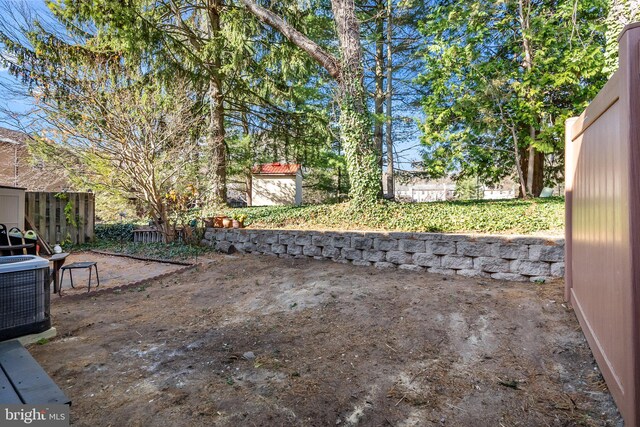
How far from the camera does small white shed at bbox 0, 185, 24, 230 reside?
6.00 meters

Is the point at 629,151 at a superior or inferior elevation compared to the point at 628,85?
inferior

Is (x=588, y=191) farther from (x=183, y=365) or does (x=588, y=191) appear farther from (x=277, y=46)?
(x=277, y=46)

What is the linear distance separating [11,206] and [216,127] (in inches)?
188

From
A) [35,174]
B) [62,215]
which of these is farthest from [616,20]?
[35,174]

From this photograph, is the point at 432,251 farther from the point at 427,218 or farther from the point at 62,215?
the point at 62,215

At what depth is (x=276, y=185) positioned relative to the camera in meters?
16.4

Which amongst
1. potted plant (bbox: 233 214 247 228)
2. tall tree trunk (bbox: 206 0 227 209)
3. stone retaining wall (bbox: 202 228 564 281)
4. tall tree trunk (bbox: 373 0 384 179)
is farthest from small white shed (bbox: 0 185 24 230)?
tall tree trunk (bbox: 373 0 384 179)

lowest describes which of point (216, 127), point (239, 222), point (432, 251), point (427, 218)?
point (432, 251)

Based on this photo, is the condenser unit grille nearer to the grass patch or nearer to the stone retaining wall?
the stone retaining wall

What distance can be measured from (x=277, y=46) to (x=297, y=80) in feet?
4.16

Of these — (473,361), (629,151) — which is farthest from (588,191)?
(473,361)

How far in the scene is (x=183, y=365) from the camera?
239cm

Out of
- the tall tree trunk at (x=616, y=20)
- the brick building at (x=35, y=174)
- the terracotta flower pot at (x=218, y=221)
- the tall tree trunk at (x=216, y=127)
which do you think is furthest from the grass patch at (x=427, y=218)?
the brick building at (x=35, y=174)

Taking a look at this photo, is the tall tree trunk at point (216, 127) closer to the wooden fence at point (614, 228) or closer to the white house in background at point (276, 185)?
the white house in background at point (276, 185)
